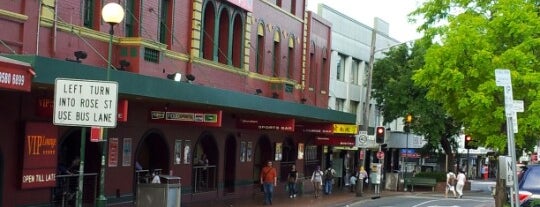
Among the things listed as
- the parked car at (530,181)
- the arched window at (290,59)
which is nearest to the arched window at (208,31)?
the arched window at (290,59)

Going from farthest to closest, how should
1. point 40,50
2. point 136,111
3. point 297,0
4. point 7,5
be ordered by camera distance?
1. point 297,0
2. point 136,111
3. point 40,50
4. point 7,5

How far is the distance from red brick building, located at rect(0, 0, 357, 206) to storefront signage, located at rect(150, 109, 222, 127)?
4 cm

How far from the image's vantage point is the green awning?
14.3 m

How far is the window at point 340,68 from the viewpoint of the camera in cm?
4362

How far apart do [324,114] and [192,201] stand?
26.5 feet

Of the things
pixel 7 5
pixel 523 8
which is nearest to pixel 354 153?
pixel 523 8

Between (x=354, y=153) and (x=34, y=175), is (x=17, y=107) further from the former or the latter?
(x=354, y=153)

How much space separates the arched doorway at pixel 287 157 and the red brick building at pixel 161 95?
78 mm

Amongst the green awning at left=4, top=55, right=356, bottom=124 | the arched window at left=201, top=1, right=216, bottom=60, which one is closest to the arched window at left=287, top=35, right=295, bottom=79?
the green awning at left=4, top=55, right=356, bottom=124

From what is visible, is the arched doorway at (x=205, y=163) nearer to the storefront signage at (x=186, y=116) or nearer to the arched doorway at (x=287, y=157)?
the storefront signage at (x=186, y=116)

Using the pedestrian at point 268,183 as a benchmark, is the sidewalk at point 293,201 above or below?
below

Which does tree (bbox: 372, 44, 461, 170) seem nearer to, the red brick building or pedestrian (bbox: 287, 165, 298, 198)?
the red brick building

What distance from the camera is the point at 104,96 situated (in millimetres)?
10961

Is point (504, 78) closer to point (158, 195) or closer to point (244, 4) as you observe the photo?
point (158, 195)
